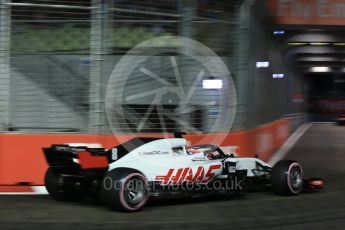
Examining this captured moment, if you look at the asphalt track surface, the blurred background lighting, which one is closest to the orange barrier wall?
the asphalt track surface

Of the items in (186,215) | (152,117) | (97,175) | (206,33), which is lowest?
(186,215)

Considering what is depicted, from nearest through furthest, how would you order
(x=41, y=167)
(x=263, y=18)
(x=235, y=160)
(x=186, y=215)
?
(x=186, y=215), (x=235, y=160), (x=41, y=167), (x=263, y=18)

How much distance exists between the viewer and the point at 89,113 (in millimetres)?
9203

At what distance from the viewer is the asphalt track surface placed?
20.9ft

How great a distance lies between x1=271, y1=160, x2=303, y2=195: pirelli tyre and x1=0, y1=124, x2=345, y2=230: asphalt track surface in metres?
0.12

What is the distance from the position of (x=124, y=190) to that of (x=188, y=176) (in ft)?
3.54

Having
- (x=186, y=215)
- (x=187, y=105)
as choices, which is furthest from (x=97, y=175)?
(x=187, y=105)

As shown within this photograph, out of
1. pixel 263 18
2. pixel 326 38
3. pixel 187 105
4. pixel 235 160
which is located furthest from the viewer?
pixel 326 38

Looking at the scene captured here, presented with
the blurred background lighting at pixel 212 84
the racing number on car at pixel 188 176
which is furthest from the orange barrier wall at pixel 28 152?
the racing number on car at pixel 188 176

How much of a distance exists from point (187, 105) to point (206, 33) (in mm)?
1330

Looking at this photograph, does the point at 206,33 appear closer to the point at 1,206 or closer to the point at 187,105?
the point at 187,105

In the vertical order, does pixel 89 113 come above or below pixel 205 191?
above

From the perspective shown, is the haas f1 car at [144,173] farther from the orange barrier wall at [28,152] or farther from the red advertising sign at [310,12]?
the red advertising sign at [310,12]

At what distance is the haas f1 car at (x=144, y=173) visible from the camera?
276 inches
